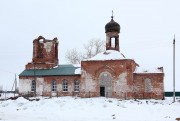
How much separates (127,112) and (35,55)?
22.2 meters

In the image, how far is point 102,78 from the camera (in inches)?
1491

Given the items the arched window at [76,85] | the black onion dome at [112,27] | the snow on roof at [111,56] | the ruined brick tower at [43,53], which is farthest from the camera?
the ruined brick tower at [43,53]

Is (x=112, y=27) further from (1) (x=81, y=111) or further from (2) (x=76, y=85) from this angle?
(1) (x=81, y=111)

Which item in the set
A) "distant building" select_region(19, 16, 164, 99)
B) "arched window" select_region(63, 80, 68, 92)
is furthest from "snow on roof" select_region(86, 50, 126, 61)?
"arched window" select_region(63, 80, 68, 92)

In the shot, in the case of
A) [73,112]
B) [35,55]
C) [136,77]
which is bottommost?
[73,112]

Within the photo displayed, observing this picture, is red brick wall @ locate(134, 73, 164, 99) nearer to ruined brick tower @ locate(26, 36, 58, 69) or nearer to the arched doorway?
the arched doorway

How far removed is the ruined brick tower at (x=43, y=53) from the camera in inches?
1737

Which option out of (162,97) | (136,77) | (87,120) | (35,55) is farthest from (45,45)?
(87,120)

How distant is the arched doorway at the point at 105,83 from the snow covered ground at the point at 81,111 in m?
8.10

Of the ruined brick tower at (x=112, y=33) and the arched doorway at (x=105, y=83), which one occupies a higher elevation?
the ruined brick tower at (x=112, y=33)

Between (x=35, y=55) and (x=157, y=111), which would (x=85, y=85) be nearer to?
(x=35, y=55)

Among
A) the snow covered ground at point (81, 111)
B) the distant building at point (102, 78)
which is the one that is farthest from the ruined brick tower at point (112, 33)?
the snow covered ground at point (81, 111)

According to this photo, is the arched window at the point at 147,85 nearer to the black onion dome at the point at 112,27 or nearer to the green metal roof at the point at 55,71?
the black onion dome at the point at 112,27

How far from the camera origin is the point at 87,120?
21.2 metres
